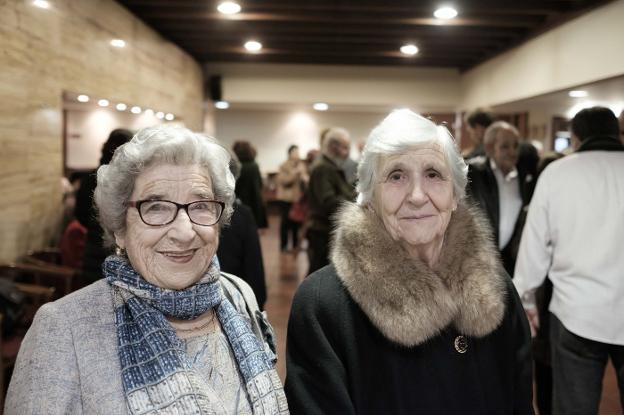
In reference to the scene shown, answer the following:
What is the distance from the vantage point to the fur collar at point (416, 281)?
1.44 metres

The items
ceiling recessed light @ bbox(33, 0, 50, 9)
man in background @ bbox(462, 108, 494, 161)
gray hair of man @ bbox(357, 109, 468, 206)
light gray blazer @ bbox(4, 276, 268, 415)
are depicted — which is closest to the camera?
light gray blazer @ bbox(4, 276, 268, 415)

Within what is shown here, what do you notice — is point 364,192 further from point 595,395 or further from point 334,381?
point 595,395

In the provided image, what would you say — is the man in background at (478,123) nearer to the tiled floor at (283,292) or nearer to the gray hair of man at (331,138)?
the gray hair of man at (331,138)

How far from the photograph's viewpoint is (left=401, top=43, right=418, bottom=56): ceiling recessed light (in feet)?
26.9

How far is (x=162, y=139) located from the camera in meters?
1.44

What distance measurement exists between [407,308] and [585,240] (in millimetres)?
1536

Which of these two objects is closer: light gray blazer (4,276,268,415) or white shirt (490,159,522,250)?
light gray blazer (4,276,268,415)

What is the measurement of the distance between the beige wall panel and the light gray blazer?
2.89 m

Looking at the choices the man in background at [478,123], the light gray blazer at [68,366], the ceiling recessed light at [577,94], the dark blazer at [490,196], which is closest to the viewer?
the light gray blazer at [68,366]

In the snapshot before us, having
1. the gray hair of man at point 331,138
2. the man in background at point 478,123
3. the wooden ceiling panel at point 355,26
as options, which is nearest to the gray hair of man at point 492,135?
the man in background at point 478,123

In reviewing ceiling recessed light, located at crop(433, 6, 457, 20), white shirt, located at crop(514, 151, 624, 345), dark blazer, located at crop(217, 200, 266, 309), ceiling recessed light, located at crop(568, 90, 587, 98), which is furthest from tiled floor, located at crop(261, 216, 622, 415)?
ceiling recessed light, located at crop(433, 6, 457, 20)

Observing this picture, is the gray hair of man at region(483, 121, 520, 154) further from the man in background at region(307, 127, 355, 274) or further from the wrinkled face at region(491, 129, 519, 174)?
the man in background at region(307, 127, 355, 274)

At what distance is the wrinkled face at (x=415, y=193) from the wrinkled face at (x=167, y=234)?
0.51m

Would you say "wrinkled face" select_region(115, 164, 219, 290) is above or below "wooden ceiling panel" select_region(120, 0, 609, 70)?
below
